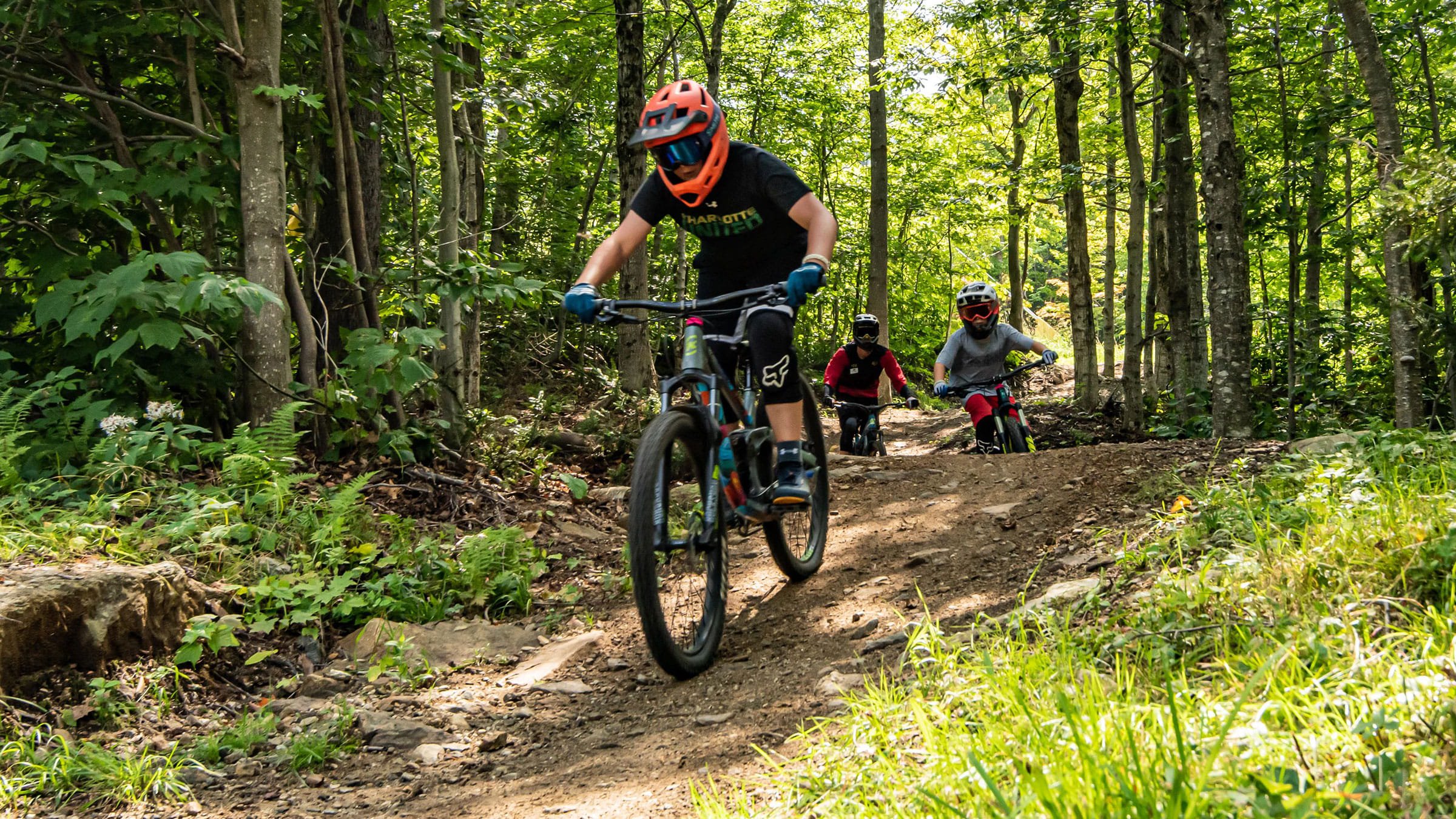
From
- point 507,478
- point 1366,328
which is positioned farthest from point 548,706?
point 1366,328

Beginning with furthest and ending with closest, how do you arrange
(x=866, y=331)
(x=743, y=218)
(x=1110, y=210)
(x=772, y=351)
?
1. (x=1110, y=210)
2. (x=866, y=331)
3. (x=743, y=218)
4. (x=772, y=351)

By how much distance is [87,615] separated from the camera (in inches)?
150

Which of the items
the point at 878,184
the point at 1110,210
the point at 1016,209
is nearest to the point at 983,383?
the point at 878,184

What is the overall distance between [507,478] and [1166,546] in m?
4.77

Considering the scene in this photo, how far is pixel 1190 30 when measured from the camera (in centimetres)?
765

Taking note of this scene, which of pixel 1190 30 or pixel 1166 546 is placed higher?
pixel 1190 30

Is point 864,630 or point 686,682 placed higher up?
point 864,630

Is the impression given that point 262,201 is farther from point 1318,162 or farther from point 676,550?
point 1318,162

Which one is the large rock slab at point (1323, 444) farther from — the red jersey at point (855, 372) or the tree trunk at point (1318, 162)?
the red jersey at point (855, 372)

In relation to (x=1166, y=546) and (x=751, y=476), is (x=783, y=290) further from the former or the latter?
(x=1166, y=546)

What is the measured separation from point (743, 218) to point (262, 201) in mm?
3221

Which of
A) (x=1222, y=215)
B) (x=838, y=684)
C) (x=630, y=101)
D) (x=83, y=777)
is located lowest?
(x=83, y=777)

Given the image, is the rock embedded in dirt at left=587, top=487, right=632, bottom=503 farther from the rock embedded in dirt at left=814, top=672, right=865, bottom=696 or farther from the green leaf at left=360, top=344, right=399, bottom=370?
the rock embedded in dirt at left=814, top=672, right=865, bottom=696

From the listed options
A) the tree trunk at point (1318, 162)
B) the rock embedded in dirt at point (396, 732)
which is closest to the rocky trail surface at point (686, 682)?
the rock embedded in dirt at point (396, 732)
